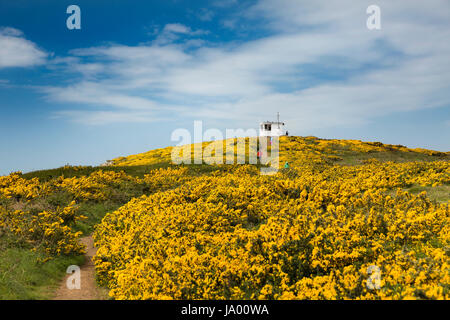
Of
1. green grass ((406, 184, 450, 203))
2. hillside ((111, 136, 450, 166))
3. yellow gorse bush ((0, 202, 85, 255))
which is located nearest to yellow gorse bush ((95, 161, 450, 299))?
yellow gorse bush ((0, 202, 85, 255))

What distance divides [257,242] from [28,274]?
979 cm

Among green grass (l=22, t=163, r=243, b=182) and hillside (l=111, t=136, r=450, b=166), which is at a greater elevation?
hillside (l=111, t=136, r=450, b=166)

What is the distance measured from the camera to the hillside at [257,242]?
31.0 ft

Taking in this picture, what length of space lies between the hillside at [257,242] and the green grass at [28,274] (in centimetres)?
6

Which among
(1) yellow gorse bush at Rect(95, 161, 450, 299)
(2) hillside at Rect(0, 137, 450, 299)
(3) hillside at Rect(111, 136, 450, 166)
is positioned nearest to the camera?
(1) yellow gorse bush at Rect(95, 161, 450, 299)

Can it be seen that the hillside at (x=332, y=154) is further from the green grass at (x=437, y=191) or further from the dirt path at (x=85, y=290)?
the dirt path at (x=85, y=290)

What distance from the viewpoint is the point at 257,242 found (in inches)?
466

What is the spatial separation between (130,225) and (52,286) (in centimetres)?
498

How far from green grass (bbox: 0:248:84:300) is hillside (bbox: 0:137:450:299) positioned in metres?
0.06

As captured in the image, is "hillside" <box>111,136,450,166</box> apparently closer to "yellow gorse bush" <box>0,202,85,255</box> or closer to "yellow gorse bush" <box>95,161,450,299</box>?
"yellow gorse bush" <box>95,161,450,299</box>

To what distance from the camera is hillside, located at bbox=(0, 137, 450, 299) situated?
9.45m

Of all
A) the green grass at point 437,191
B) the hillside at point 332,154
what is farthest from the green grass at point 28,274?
the hillside at point 332,154

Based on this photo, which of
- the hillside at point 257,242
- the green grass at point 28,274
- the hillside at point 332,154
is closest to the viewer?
the hillside at point 257,242

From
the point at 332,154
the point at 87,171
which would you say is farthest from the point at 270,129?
the point at 87,171
